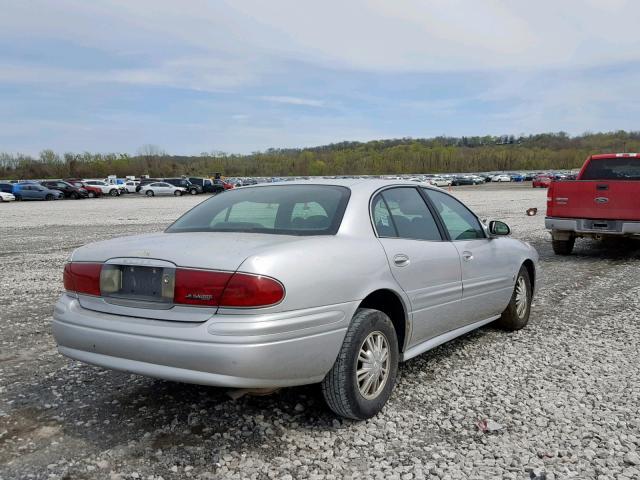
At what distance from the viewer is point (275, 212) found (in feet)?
12.9

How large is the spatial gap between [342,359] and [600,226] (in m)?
8.53

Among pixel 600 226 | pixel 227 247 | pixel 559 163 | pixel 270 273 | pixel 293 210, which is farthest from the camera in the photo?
pixel 559 163

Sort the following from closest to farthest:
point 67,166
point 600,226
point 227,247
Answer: point 227,247, point 600,226, point 67,166

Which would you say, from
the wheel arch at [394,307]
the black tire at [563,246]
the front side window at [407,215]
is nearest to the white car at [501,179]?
the black tire at [563,246]

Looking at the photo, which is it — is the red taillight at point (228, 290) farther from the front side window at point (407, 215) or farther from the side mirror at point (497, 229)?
the side mirror at point (497, 229)

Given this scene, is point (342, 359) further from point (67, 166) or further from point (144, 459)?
point (67, 166)

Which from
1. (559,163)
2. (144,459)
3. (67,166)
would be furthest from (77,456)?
(559,163)

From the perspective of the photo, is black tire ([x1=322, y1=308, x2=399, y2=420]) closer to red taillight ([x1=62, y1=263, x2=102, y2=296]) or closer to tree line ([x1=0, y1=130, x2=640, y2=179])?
red taillight ([x1=62, y1=263, x2=102, y2=296])

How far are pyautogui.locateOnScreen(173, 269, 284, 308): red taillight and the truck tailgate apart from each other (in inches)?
351

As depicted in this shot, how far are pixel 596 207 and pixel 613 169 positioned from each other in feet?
5.06

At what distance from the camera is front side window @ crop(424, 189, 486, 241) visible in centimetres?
461

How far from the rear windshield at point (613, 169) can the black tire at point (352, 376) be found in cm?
947

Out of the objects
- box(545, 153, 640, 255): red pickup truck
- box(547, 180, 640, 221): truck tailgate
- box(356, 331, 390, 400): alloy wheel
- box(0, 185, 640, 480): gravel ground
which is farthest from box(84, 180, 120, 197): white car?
box(356, 331, 390, 400): alloy wheel

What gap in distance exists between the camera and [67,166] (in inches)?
5354
